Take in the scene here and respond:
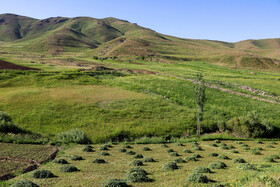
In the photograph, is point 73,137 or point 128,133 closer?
point 73,137

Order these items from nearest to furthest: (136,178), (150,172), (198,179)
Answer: (198,179) < (136,178) < (150,172)

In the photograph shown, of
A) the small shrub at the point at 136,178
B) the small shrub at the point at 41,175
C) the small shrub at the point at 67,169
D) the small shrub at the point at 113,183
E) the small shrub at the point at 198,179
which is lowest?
the small shrub at the point at 67,169

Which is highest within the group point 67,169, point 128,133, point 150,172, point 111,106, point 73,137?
point 111,106

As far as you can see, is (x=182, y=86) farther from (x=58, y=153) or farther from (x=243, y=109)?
(x=58, y=153)

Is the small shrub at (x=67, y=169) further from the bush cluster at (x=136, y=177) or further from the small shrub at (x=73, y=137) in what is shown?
the small shrub at (x=73, y=137)

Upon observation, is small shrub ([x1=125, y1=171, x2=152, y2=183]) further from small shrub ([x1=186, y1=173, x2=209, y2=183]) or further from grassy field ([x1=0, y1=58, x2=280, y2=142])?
grassy field ([x1=0, y1=58, x2=280, y2=142])

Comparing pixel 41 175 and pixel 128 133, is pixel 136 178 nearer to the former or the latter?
pixel 41 175

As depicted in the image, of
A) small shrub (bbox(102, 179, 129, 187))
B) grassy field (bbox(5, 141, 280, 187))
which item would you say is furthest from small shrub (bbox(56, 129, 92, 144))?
small shrub (bbox(102, 179, 129, 187))

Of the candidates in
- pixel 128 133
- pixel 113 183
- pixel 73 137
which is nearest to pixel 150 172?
pixel 113 183

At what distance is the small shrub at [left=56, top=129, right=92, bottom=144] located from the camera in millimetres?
33000

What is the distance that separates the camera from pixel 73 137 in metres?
33.3

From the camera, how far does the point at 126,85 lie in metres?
71.4

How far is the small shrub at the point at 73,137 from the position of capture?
1299 inches

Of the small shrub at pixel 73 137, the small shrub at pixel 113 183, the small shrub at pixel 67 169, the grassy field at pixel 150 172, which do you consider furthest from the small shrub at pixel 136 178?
the small shrub at pixel 73 137
